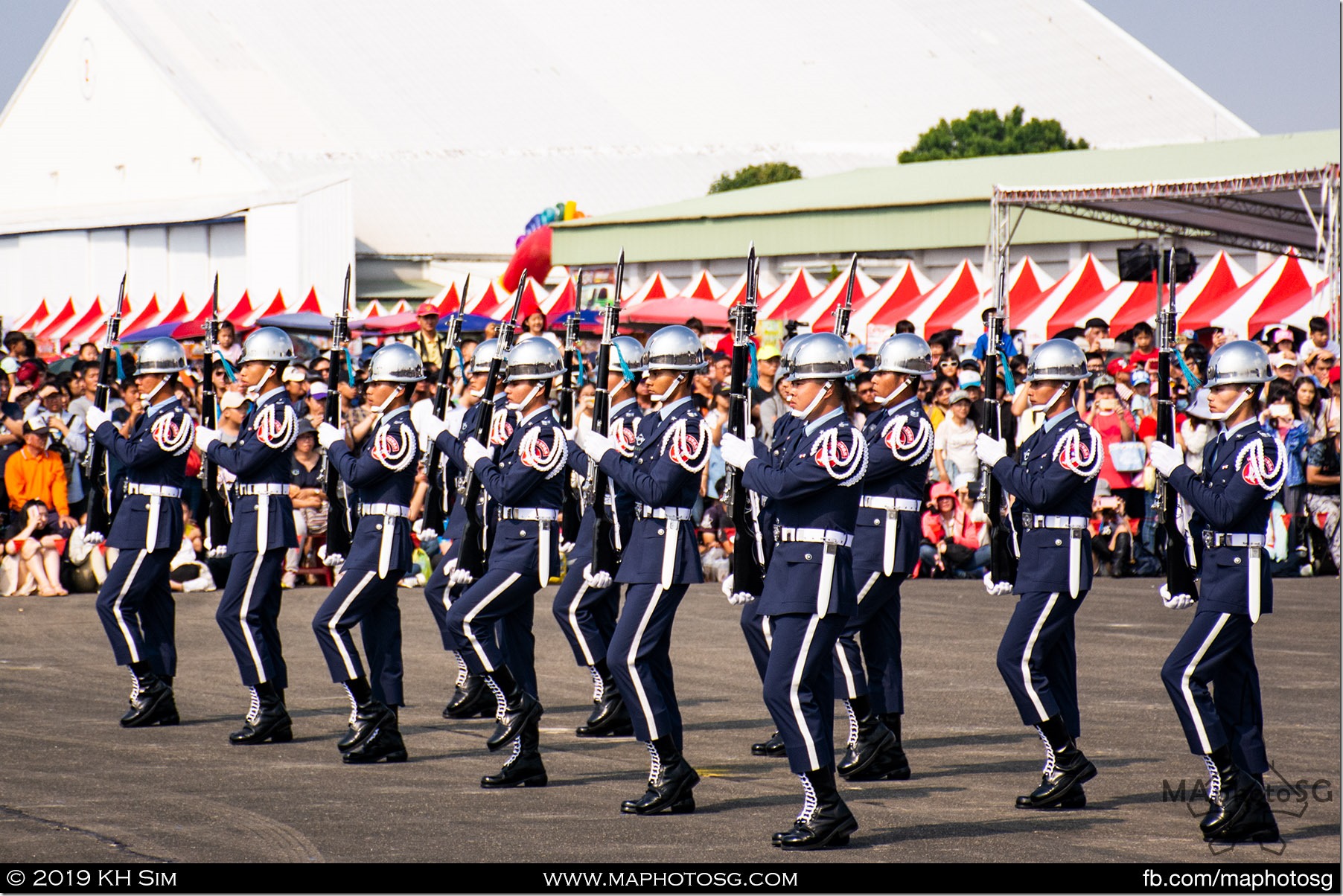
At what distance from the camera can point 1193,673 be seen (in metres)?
7.88

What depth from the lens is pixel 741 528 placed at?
332 inches

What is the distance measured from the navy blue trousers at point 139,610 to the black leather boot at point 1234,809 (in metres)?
6.14

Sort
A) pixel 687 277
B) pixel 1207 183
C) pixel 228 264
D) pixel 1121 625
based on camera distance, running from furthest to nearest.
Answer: pixel 228 264 < pixel 687 277 < pixel 1207 183 < pixel 1121 625

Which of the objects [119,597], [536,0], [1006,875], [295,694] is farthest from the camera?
[536,0]

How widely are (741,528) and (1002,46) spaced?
3406 inches

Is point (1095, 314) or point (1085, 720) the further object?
point (1095, 314)

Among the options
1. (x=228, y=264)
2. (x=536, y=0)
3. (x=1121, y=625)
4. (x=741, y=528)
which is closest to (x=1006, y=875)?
(x=741, y=528)

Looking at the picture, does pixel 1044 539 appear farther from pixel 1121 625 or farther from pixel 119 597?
pixel 1121 625

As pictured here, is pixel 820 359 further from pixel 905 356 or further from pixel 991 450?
pixel 905 356

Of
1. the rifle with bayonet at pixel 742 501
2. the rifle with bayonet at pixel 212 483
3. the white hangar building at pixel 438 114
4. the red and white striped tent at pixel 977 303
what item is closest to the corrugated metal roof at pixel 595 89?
the white hangar building at pixel 438 114

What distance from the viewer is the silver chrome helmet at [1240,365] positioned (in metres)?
8.05

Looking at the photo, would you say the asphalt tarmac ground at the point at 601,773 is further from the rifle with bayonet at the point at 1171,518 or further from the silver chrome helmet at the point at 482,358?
the silver chrome helmet at the point at 482,358

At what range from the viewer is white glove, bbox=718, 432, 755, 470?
25.4 feet

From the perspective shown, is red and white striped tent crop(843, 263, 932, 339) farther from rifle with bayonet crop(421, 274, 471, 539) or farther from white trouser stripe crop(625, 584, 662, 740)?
white trouser stripe crop(625, 584, 662, 740)
